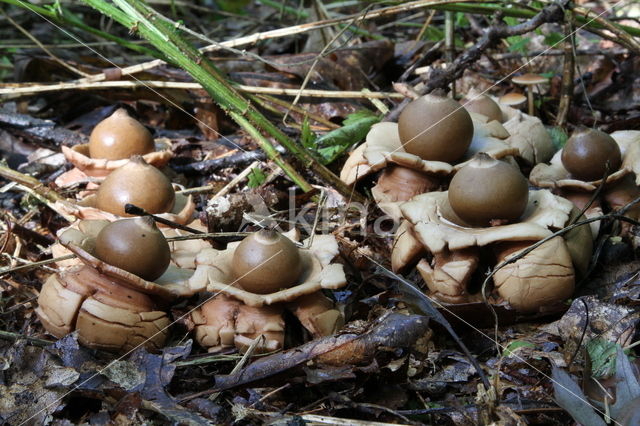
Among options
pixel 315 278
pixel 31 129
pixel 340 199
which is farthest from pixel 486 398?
pixel 31 129

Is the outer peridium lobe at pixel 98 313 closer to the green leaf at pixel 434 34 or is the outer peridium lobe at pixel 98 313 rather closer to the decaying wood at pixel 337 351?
the decaying wood at pixel 337 351

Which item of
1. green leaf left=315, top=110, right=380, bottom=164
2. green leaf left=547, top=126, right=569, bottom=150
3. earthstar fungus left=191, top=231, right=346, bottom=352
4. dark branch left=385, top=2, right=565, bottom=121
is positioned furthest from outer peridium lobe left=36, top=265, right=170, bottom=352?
green leaf left=547, top=126, right=569, bottom=150

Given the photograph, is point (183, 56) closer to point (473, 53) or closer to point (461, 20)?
point (473, 53)

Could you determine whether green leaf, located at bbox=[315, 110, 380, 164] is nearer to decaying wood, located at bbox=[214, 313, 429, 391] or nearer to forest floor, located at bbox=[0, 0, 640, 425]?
forest floor, located at bbox=[0, 0, 640, 425]

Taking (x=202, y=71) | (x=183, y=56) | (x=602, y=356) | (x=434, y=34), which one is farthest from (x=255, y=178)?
(x=434, y=34)

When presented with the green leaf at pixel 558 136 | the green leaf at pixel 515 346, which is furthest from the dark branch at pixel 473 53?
the green leaf at pixel 515 346

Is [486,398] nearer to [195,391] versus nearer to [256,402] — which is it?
[256,402]
